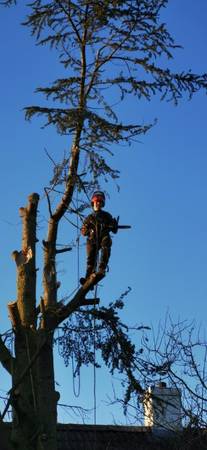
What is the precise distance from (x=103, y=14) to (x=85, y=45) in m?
0.42

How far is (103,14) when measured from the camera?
9.86m

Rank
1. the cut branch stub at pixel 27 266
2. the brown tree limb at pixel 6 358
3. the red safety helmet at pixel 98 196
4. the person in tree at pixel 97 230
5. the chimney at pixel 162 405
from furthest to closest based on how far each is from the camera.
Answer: the chimney at pixel 162 405
the red safety helmet at pixel 98 196
the person in tree at pixel 97 230
the cut branch stub at pixel 27 266
the brown tree limb at pixel 6 358

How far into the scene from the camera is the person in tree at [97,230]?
32.6 feet

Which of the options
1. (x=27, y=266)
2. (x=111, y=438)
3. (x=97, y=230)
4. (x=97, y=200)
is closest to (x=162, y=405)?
(x=97, y=230)

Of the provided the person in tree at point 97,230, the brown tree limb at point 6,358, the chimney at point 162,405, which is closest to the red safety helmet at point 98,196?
the person in tree at point 97,230

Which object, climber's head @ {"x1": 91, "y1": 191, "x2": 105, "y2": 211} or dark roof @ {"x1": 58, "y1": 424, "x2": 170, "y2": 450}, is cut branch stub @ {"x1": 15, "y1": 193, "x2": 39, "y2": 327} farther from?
dark roof @ {"x1": 58, "y1": 424, "x2": 170, "y2": 450}

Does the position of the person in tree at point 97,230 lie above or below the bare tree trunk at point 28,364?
above

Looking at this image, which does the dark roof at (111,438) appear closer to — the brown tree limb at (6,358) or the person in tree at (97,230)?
the person in tree at (97,230)

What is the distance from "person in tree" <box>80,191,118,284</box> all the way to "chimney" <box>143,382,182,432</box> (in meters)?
1.77

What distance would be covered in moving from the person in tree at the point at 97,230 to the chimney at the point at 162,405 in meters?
1.77

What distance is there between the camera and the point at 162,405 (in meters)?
10.7

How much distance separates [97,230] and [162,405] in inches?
91.7

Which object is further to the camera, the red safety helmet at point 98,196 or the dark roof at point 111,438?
the dark roof at point 111,438

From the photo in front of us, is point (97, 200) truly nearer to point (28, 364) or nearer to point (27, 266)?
point (27, 266)
